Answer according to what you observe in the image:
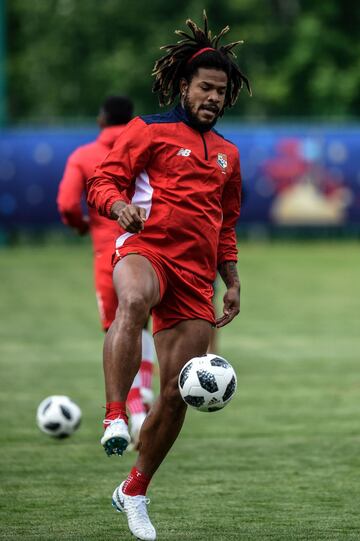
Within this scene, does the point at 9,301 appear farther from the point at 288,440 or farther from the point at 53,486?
the point at 53,486

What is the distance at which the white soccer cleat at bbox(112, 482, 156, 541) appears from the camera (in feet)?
21.0

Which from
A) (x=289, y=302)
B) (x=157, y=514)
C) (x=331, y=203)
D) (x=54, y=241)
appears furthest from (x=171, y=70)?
(x=54, y=241)

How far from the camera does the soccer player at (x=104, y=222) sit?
984 centimetres

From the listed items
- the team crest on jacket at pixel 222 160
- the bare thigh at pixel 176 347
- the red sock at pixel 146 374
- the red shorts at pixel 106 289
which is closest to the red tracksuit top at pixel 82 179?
the red shorts at pixel 106 289

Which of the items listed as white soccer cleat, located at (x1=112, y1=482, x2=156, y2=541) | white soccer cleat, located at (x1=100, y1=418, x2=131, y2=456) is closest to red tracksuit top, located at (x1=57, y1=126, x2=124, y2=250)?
white soccer cleat, located at (x1=112, y1=482, x2=156, y2=541)

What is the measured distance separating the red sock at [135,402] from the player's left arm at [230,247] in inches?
109

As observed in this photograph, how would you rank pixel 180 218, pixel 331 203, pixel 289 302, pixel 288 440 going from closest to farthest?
pixel 180 218 < pixel 288 440 < pixel 289 302 < pixel 331 203

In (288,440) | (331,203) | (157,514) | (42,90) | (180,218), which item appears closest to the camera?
(180,218)

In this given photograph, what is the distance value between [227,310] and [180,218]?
652mm

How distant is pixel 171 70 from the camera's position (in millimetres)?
7031

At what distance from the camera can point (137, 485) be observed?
669cm

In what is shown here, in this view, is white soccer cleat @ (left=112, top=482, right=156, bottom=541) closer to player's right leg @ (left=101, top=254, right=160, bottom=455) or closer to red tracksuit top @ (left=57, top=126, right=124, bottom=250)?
player's right leg @ (left=101, top=254, right=160, bottom=455)

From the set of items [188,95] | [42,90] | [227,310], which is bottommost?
[42,90]

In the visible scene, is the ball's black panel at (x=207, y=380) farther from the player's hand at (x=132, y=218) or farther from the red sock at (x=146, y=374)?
the red sock at (x=146, y=374)
